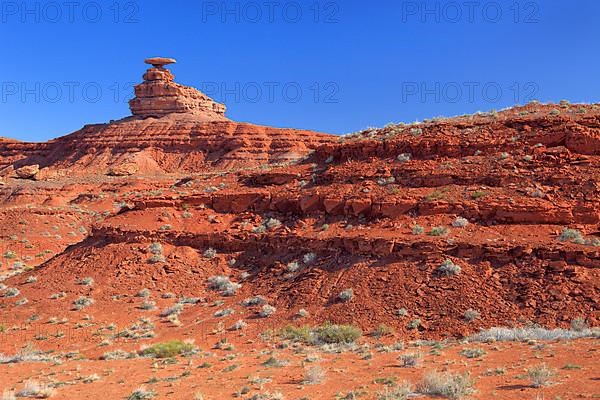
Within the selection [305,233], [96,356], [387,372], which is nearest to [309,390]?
[387,372]

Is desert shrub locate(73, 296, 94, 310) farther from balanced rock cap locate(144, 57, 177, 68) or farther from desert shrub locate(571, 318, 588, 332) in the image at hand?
balanced rock cap locate(144, 57, 177, 68)

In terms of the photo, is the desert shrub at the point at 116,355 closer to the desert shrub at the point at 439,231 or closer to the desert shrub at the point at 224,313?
the desert shrub at the point at 224,313

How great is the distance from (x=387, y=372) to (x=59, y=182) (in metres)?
52.8

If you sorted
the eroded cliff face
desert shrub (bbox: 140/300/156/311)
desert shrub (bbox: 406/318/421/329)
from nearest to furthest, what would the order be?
desert shrub (bbox: 406/318/421/329) < desert shrub (bbox: 140/300/156/311) < the eroded cliff face

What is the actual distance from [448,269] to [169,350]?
727 centimetres

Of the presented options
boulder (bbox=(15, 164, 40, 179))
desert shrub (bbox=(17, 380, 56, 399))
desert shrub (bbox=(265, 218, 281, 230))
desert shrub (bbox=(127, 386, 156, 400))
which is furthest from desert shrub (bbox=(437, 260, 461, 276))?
boulder (bbox=(15, 164, 40, 179))

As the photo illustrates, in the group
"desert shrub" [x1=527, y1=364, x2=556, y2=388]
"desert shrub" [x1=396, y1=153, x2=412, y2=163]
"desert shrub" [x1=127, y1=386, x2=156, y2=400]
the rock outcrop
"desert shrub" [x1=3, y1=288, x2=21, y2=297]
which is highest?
the rock outcrop

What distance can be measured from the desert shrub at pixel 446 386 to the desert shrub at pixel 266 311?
7246 mm

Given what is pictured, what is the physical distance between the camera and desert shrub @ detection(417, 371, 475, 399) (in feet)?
23.1

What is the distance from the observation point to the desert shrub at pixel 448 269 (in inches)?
531

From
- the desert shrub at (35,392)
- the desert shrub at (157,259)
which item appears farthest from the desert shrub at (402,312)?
the desert shrub at (157,259)

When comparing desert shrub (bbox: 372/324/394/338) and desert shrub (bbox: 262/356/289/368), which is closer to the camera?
desert shrub (bbox: 262/356/289/368)

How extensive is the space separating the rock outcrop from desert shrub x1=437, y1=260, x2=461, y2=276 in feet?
215

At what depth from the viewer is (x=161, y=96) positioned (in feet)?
246
